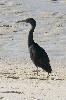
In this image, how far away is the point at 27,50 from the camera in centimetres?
1916

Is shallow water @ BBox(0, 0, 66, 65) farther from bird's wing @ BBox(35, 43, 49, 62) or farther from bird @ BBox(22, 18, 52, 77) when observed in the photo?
bird's wing @ BBox(35, 43, 49, 62)

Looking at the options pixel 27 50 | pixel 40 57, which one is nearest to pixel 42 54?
pixel 40 57

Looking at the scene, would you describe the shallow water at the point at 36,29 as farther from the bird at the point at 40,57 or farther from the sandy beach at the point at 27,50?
the bird at the point at 40,57

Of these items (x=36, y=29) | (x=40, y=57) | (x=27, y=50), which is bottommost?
(x=36, y=29)

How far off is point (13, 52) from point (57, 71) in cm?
472

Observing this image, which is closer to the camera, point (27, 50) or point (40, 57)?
point (40, 57)

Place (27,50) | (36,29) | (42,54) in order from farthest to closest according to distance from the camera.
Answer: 1. (36,29)
2. (27,50)
3. (42,54)

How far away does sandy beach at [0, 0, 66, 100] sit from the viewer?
34.5 ft

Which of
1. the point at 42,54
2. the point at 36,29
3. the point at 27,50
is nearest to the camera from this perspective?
the point at 42,54

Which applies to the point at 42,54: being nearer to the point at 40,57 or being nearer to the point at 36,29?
the point at 40,57

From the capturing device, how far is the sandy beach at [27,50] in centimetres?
1053

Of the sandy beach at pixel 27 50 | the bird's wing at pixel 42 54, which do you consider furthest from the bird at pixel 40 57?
the sandy beach at pixel 27 50

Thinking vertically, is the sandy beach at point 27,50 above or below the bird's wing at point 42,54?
below

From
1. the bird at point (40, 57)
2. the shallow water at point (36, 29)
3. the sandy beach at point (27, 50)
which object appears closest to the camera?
the sandy beach at point (27, 50)
